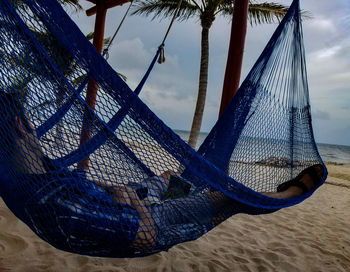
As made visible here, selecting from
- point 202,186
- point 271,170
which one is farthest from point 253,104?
point 202,186

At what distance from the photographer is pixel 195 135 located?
11.4 ft

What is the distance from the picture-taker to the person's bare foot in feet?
4.08

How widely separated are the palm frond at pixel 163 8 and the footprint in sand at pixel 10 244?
3.90m

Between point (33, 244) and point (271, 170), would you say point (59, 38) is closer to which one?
point (33, 244)

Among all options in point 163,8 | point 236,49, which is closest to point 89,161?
point 236,49

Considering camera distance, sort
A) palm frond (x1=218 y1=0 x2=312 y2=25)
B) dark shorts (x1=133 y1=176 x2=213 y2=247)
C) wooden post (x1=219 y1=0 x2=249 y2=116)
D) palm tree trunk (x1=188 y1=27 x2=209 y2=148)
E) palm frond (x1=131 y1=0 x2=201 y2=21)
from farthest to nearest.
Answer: palm frond (x1=131 y1=0 x2=201 y2=21)
palm frond (x1=218 y1=0 x2=312 y2=25)
palm tree trunk (x1=188 y1=27 x2=209 y2=148)
wooden post (x1=219 y1=0 x2=249 y2=116)
dark shorts (x1=133 y1=176 x2=213 y2=247)

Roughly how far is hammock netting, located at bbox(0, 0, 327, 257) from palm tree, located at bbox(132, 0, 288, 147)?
246cm

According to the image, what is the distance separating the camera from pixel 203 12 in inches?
152

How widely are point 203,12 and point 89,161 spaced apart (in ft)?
12.1

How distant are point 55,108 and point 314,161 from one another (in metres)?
1.41

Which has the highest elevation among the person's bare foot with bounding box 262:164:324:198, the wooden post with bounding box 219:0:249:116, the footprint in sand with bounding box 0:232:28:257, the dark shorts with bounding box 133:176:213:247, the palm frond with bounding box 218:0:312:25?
the palm frond with bounding box 218:0:312:25

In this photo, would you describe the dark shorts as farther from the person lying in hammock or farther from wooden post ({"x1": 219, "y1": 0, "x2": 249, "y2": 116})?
wooden post ({"x1": 219, "y1": 0, "x2": 249, "y2": 116})

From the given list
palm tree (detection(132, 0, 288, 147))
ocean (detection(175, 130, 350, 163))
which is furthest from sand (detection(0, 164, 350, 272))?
ocean (detection(175, 130, 350, 163))

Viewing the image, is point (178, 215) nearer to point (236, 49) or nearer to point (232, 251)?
point (232, 251)
